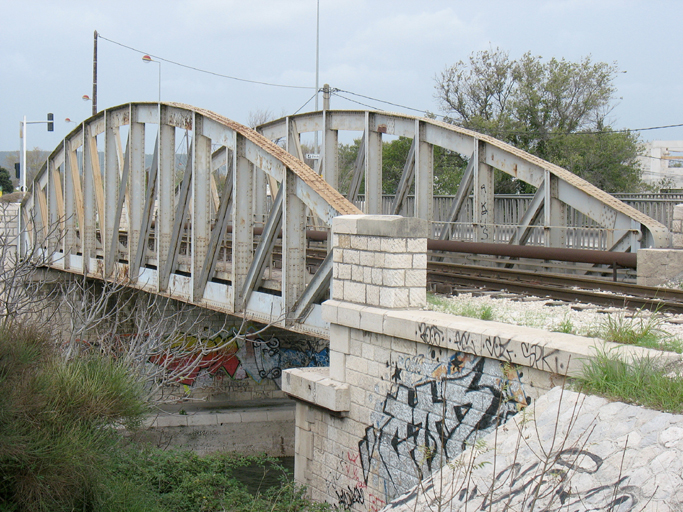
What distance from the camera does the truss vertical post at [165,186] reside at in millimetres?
16172

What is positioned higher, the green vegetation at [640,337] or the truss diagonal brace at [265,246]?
the truss diagonal brace at [265,246]

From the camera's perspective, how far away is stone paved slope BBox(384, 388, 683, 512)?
15.0ft

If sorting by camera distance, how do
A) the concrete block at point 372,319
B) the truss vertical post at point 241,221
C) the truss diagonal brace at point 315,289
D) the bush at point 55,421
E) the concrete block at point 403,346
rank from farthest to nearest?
1. the truss vertical post at point 241,221
2. the truss diagonal brace at point 315,289
3. the concrete block at point 372,319
4. the concrete block at point 403,346
5. the bush at point 55,421

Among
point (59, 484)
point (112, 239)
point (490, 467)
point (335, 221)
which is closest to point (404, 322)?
point (335, 221)

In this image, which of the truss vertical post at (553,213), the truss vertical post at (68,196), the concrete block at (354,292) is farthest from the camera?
the truss vertical post at (68,196)

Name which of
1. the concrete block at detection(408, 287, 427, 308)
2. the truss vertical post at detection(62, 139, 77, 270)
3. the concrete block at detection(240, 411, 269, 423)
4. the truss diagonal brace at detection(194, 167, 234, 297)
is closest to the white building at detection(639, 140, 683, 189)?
the concrete block at detection(240, 411, 269, 423)

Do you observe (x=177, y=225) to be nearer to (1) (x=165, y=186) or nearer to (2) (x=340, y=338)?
(1) (x=165, y=186)

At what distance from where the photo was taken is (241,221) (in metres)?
13.4

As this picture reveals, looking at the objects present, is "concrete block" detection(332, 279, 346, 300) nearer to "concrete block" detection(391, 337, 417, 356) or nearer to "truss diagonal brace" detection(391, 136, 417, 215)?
"concrete block" detection(391, 337, 417, 356)

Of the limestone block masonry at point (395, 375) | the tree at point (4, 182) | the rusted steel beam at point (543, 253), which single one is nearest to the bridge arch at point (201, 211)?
the limestone block masonry at point (395, 375)

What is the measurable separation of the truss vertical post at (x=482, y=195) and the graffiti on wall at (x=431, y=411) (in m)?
8.09

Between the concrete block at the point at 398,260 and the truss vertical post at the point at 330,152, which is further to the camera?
the truss vertical post at the point at 330,152

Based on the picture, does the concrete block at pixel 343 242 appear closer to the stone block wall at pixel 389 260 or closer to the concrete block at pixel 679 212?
the stone block wall at pixel 389 260

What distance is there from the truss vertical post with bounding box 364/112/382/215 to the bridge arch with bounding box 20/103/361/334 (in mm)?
2098
